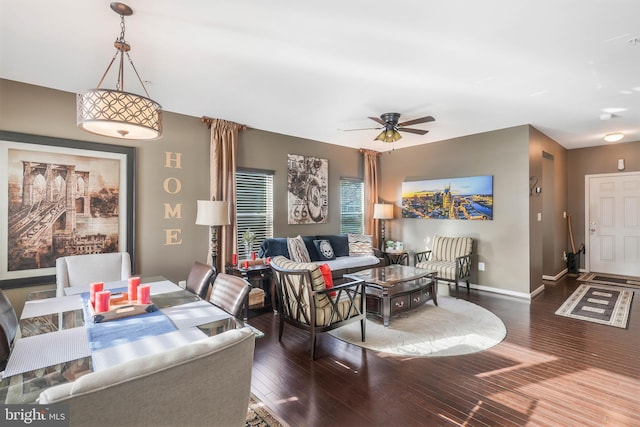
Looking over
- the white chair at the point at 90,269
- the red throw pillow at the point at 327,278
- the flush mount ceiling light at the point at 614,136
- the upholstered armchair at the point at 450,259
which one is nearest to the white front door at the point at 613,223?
the flush mount ceiling light at the point at 614,136

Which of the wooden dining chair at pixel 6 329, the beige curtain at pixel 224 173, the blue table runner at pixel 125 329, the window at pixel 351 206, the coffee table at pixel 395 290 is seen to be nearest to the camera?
the wooden dining chair at pixel 6 329

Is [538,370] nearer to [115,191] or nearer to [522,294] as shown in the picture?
[522,294]

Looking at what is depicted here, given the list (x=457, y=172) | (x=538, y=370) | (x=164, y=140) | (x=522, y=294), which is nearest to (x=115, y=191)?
(x=164, y=140)

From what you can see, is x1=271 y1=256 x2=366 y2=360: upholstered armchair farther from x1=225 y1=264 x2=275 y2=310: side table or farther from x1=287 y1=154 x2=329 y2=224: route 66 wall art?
x1=287 y1=154 x2=329 y2=224: route 66 wall art

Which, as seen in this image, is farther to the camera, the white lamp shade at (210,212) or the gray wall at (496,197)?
the gray wall at (496,197)

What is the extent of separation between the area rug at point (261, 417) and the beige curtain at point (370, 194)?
16.4 ft

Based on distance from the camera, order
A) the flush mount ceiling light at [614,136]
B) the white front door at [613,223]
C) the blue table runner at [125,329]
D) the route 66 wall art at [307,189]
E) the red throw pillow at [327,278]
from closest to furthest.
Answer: the blue table runner at [125,329]
the red throw pillow at [327,278]
the flush mount ceiling light at [614,136]
the route 66 wall art at [307,189]
the white front door at [613,223]

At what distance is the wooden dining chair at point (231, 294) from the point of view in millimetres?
2148

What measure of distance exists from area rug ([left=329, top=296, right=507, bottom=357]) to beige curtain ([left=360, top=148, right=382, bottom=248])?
8.87ft

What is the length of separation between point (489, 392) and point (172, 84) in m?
4.24

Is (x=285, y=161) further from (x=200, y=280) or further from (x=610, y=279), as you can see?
(x=610, y=279)

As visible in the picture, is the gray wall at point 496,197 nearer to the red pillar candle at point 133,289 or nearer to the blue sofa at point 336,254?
the blue sofa at point 336,254

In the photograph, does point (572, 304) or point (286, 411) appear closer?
point (286, 411)

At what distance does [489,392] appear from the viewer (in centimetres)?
246
